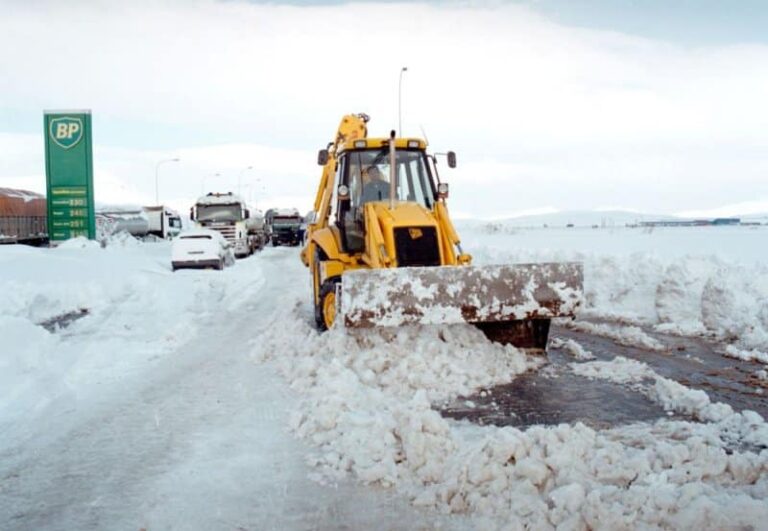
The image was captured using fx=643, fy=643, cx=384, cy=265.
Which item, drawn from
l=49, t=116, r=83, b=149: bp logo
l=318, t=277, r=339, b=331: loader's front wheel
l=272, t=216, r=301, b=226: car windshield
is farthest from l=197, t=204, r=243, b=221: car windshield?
l=318, t=277, r=339, b=331: loader's front wheel

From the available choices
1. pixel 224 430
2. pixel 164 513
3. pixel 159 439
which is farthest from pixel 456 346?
pixel 164 513

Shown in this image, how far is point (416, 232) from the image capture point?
868 centimetres

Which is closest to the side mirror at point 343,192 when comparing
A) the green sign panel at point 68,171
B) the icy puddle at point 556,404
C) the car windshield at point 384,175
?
the car windshield at point 384,175

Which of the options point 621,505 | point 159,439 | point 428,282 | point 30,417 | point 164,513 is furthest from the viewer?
point 428,282

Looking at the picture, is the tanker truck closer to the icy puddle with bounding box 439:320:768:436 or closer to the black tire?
the black tire

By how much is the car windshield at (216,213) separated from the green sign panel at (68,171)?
498 cm

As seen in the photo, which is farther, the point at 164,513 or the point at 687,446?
the point at 687,446

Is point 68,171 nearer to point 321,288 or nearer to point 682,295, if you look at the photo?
point 321,288

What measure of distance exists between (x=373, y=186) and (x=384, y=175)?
9.7 inches

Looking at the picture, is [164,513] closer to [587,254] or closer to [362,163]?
[362,163]

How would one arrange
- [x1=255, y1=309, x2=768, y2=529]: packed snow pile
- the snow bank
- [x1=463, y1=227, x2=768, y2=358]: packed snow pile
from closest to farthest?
[x1=255, y1=309, x2=768, y2=529]: packed snow pile, the snow bank, [x1=463, y1=227, x2=768, y2=358]: packed snow pile

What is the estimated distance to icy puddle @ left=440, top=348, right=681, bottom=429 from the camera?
6.00 meters

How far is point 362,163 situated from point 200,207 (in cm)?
2193

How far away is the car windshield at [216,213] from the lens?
99.2 feet
